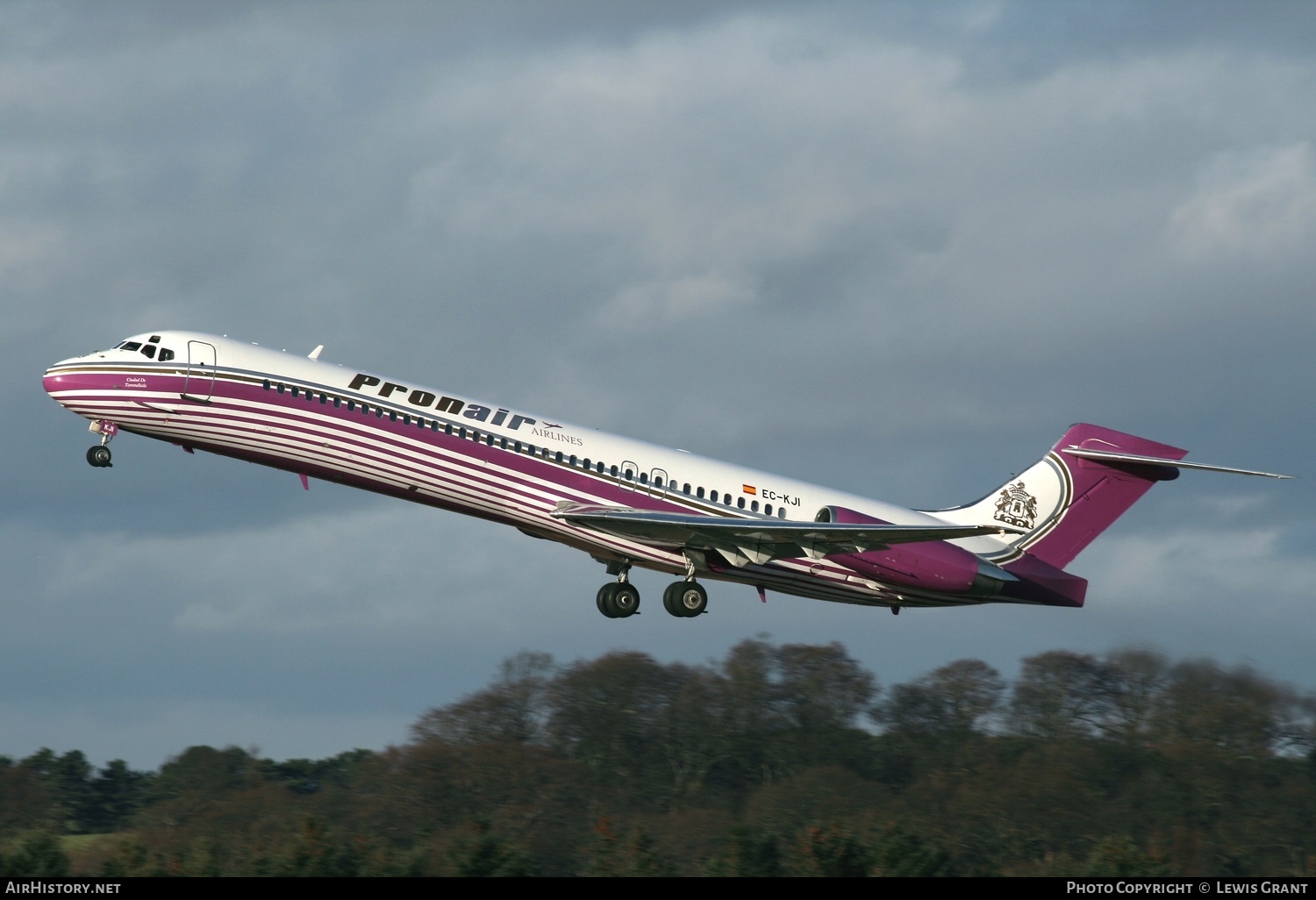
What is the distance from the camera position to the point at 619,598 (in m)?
39.0

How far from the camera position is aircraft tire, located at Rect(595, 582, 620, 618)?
39.0 meters

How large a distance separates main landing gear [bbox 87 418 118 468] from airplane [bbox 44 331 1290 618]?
1.5 inches

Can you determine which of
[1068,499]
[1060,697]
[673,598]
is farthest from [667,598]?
[1060,697]

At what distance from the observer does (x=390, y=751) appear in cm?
5741

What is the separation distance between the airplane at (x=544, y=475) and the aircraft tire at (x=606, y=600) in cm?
4

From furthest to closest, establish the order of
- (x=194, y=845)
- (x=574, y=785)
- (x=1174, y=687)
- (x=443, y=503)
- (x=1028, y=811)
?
(x=574, y=785) → (x=1028, y=811) → (x=1174, y=687) → (x=194, y=845) → (x=443, y=503)

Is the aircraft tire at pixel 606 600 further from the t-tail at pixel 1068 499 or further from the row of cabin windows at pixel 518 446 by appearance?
the t-tail at pixel 1068 499

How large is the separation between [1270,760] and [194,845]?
99.2 feet

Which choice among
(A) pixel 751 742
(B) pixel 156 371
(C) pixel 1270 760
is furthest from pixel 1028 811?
(B) pixel 156 371

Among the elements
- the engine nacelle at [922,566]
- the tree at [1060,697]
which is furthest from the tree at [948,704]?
the engine nacelle at [922,566]

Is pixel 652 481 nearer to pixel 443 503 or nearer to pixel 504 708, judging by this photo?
pixel 443 503

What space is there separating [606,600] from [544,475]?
402 cm

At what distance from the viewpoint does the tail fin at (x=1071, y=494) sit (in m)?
41.9
